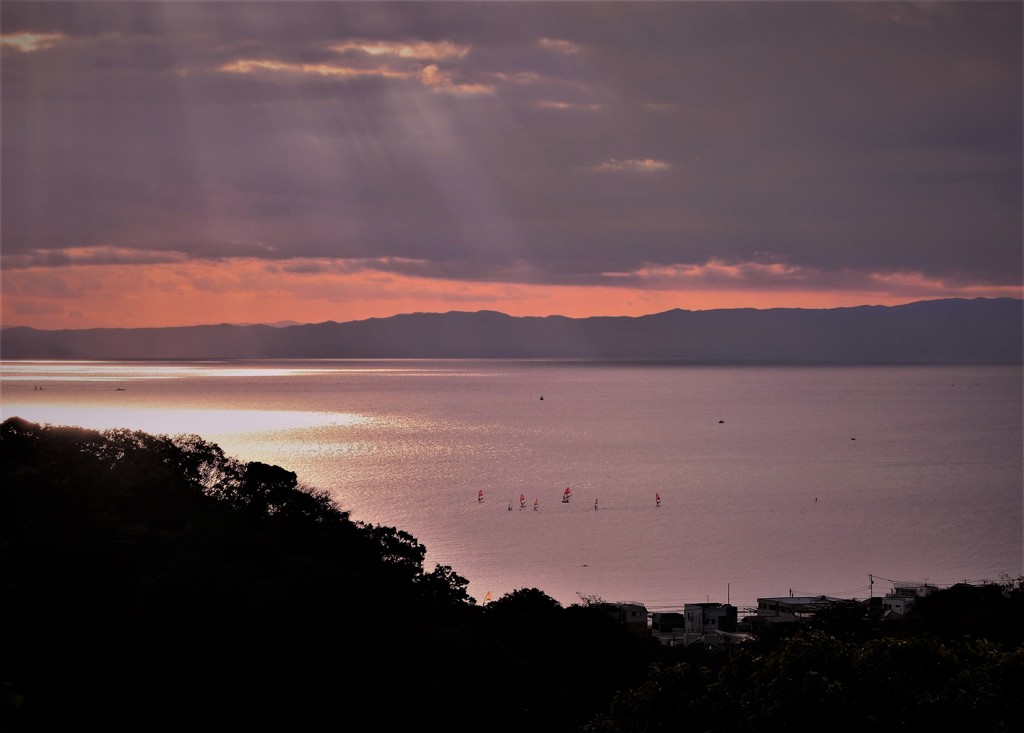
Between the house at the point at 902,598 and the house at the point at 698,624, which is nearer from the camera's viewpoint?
the house at the point at 698,624

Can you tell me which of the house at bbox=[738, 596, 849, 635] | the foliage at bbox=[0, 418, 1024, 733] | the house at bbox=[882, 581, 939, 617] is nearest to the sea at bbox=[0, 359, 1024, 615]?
the house at bbox=[738, 596, 849, 635]

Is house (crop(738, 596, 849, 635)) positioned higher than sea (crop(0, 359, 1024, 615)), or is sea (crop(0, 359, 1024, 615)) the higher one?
sea (crop(0, 359, 1024, 615))

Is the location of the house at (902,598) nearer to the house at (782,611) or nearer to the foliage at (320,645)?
the house at (782,611)

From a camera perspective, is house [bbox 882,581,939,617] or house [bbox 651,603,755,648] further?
house [bbox 882,581,939,617]

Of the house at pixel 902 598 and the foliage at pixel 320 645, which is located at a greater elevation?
the house at pixel 902 598

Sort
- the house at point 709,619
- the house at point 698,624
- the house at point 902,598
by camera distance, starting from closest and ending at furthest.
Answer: the house at point 698,624 < the house at point 902,598 < the house at point 709,619

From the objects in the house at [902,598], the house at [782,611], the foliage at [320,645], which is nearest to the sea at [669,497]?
the house at [782,611]

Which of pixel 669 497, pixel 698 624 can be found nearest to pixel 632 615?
pixel 698 624

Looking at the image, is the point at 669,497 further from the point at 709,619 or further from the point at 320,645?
→ the point at 320,645

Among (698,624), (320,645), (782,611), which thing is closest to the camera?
(320,645)

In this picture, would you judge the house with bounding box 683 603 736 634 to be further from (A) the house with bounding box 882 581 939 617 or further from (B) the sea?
(A) the house with bounding box 882 581 939 617

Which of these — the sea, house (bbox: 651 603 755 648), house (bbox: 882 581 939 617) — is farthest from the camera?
the sea

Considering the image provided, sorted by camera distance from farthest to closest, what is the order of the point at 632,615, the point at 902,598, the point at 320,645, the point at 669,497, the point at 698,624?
the point at 669,497, the point at 902,598, the point at 632,615, the point at 698,624, the point at 320,645

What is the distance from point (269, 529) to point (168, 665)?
1365 centimetres
